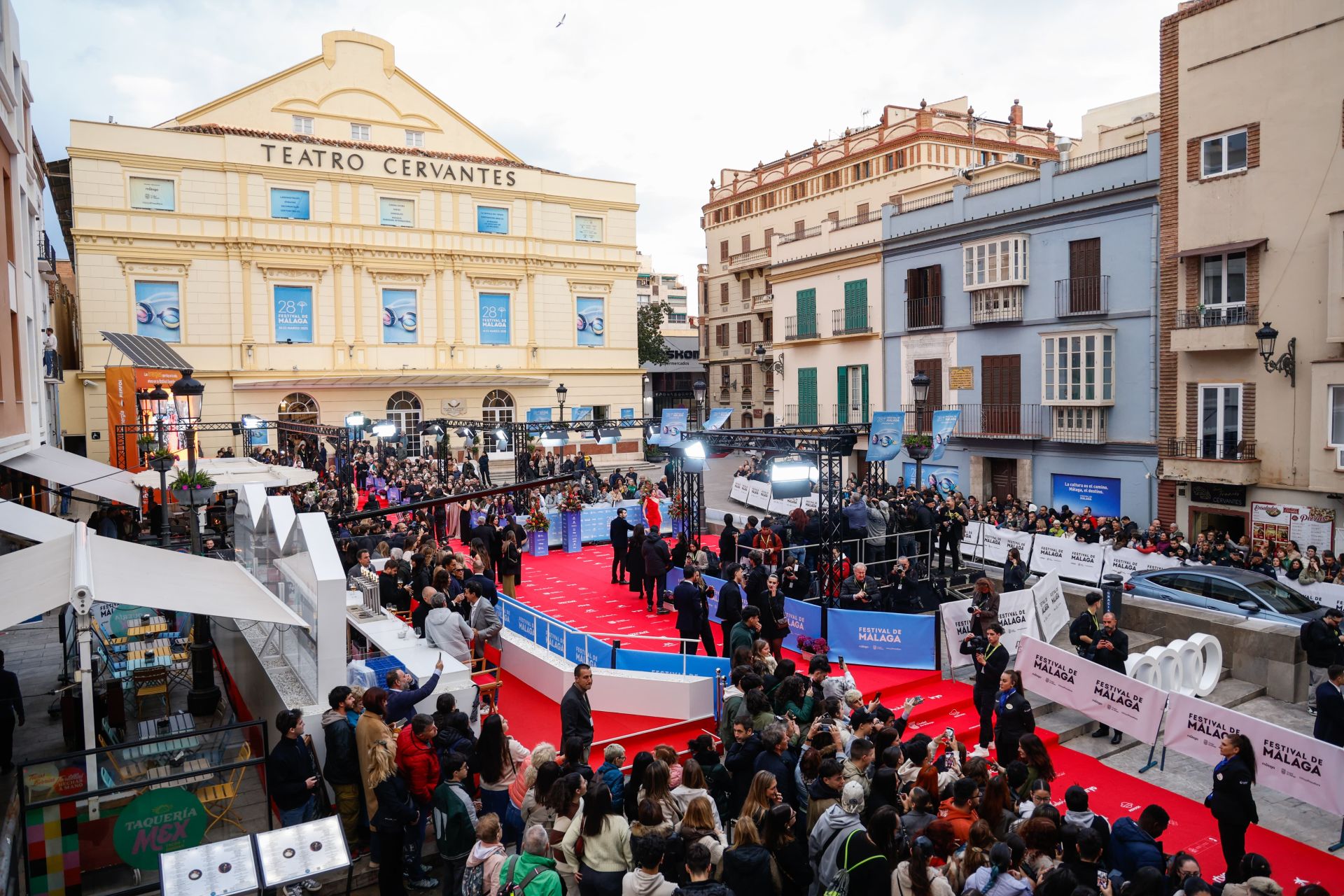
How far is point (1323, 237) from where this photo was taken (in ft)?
63.2

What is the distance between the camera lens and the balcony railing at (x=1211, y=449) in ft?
68.4

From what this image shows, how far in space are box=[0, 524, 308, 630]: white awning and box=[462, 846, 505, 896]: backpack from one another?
272 cm

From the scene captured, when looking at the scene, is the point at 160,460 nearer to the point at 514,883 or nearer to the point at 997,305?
the point at 514,883

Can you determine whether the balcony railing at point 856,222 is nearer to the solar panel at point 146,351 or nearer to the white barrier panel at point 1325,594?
the white barrier panel at point 1325,594

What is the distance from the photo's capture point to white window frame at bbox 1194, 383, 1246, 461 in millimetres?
21031

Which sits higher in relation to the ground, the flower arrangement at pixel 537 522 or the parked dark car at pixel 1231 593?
the flower arrangement at pixel 537 522

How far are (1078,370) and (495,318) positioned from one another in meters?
24.1

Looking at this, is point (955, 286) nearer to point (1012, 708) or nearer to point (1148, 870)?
point (1012, 708)

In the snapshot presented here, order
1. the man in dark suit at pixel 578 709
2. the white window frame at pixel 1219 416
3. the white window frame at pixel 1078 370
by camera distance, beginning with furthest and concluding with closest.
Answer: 1. the white window frame at pixel 1078 370
2. the white window frame at pixel 1219 416
3. the man in dark suit at pixel 578 709

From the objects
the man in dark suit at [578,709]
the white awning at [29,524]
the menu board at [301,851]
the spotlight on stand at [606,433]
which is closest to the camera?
the menu board at [301,851]

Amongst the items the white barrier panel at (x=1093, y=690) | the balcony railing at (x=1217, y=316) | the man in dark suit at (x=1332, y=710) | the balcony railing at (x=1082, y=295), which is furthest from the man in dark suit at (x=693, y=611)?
the balcony railing at (x=1082, y=295)

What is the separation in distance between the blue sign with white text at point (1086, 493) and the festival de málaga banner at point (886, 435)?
10.8 metres

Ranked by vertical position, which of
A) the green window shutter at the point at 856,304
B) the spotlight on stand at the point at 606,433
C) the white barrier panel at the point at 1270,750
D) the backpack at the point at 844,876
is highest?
the green window shutter at the point at 856,304

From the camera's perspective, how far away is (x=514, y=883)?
5406 mm
